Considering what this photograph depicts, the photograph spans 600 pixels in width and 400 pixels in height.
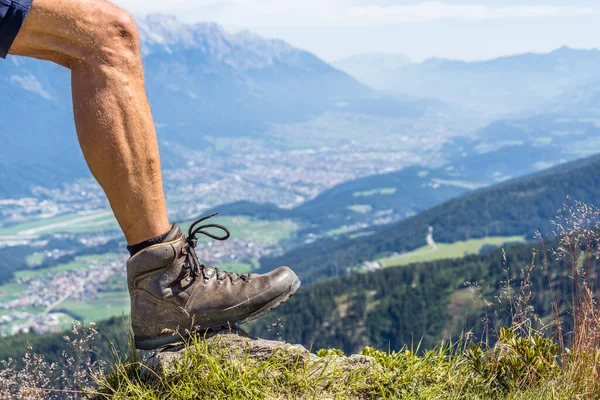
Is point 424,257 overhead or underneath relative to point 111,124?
underneath

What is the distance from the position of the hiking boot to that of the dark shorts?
→ 1219mm

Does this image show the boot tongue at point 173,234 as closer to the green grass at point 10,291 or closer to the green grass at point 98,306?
the green grass at point 98,306

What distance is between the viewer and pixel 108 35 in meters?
2.95

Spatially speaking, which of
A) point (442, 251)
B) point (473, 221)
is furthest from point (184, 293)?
point (473, 221)

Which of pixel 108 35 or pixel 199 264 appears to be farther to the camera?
pixel 199 264

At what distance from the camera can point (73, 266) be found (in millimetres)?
169375

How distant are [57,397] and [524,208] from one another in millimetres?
197746

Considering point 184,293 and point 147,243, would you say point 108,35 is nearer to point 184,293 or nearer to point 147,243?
point 147,243

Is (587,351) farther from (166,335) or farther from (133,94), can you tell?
(133,94)

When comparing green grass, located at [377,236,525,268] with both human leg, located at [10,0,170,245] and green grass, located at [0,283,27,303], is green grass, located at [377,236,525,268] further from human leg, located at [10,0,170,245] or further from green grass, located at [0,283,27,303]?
human leg, located at [10,0,170,245]

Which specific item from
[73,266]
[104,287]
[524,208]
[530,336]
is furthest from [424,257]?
[530,336]

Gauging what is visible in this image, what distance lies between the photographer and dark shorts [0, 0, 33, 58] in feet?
8.95

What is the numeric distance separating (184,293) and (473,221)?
601 ft

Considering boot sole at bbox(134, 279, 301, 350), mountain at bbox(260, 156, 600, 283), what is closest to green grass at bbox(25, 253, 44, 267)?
mountain at bbox(260, 156, 600, 283)
